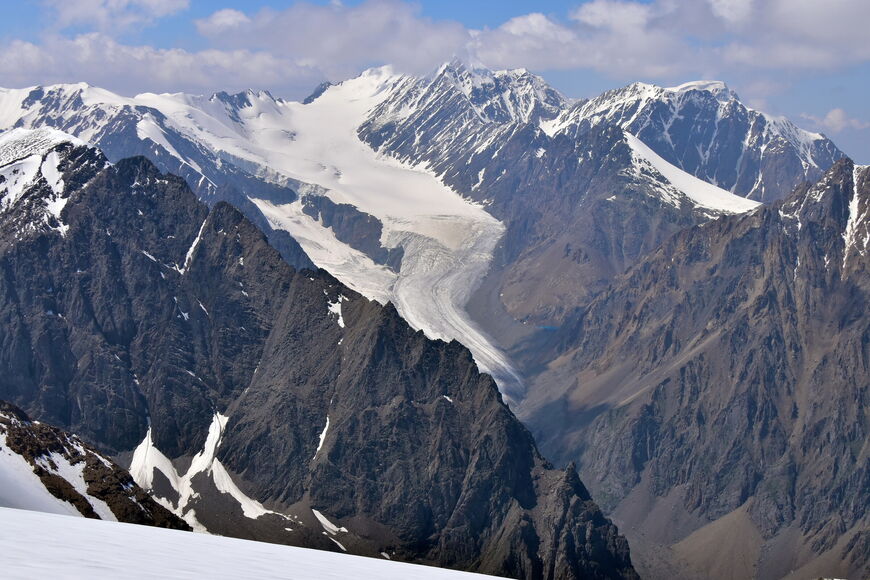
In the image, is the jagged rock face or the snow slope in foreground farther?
the jagged rock face

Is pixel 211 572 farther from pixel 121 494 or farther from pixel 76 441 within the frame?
pixel 76 441

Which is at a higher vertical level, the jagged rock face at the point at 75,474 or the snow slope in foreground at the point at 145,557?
the snow slope in foreground at the point at 145,557

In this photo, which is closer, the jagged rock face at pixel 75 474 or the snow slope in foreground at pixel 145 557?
the snow slope in foreground at pixel 145 557

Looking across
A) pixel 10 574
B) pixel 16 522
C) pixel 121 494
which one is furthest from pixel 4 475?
pixel 10 574

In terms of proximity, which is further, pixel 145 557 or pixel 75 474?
pixel 75 474

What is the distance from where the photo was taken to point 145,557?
50.9m

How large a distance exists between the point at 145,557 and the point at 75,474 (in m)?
105

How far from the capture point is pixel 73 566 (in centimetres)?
4566

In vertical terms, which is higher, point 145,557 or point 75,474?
point 145,557

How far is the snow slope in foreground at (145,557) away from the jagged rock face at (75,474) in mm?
62617

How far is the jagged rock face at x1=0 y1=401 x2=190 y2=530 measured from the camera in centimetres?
13162

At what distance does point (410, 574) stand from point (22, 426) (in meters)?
107

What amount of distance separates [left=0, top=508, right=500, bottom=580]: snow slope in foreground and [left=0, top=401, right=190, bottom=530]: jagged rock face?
62617 mm

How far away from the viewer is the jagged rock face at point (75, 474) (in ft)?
432
